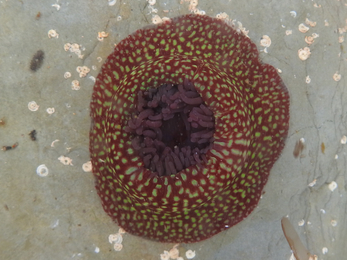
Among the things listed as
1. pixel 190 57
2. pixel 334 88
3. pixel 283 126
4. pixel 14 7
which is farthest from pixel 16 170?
pixel 334 88

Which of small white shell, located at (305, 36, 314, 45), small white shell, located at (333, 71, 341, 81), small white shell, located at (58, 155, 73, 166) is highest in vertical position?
small white shell, located at (305, 36, 314, 45)

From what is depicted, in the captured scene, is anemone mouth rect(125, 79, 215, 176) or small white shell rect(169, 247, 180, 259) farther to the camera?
small white shell rect(169, 247, 180, 259)

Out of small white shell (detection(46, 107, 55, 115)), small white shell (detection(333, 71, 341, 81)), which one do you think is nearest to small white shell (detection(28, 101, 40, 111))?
small white shell (detection(46, 107, 55, 115))

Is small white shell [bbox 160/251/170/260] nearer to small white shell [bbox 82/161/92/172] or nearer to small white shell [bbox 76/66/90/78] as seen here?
small white shell [bbox 82/161/92/172]

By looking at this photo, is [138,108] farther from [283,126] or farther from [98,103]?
[283,126]

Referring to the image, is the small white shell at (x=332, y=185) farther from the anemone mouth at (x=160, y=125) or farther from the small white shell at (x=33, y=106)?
the small white shell at (x=33, y=106)

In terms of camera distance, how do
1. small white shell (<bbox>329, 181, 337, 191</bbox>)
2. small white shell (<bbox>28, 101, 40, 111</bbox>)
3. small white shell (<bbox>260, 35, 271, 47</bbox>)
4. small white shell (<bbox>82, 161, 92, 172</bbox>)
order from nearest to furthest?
small white shell (<bbox>28, 101, 40, 111</bbox>) < small white shell (<bbox>82, 161, 92, 172</bbox>) < small white shell (<bbox>260, 35, 271, 47</bbox>) < small white shell (<bbox>329, 181, 337, 191</bbox>)

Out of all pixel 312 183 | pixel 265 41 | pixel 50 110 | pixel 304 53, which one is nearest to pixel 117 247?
pixel 50 110
